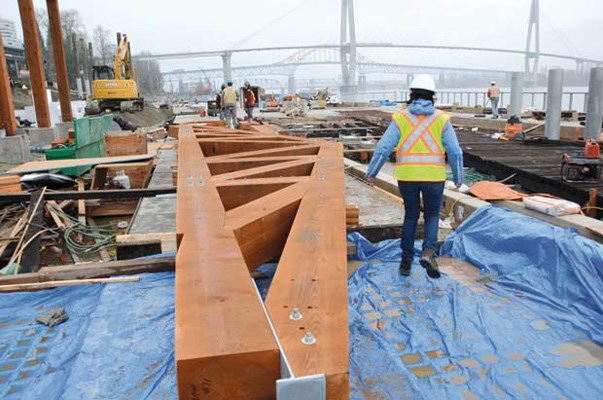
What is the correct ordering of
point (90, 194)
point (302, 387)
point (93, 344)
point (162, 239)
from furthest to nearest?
point (90, 194), point (162, 239), point (93, 344), point (302, 387)

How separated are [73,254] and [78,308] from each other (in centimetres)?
288

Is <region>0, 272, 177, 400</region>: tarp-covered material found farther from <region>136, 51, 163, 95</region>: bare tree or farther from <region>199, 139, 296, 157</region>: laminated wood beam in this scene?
<region>136, 51, 163, 95</region>: bare tree

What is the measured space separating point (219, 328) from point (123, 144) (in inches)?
436

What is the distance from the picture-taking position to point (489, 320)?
3852mm

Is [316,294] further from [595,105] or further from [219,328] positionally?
[595,105]

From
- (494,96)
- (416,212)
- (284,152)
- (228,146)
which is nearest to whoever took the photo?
(416,212)

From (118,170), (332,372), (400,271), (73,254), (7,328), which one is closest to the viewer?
(332,372)

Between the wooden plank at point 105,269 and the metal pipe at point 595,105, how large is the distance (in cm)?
1196

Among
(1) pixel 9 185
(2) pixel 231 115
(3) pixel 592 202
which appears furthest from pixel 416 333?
(2) pixel 231 115

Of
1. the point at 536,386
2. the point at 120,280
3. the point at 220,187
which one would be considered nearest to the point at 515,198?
the point at 536,386

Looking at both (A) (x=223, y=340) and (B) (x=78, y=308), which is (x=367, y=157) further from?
(A) (x=223, y=340)

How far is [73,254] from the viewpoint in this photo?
6551 mm

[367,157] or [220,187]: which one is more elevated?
[220,187]

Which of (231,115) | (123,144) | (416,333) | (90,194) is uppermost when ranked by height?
(231,115)
